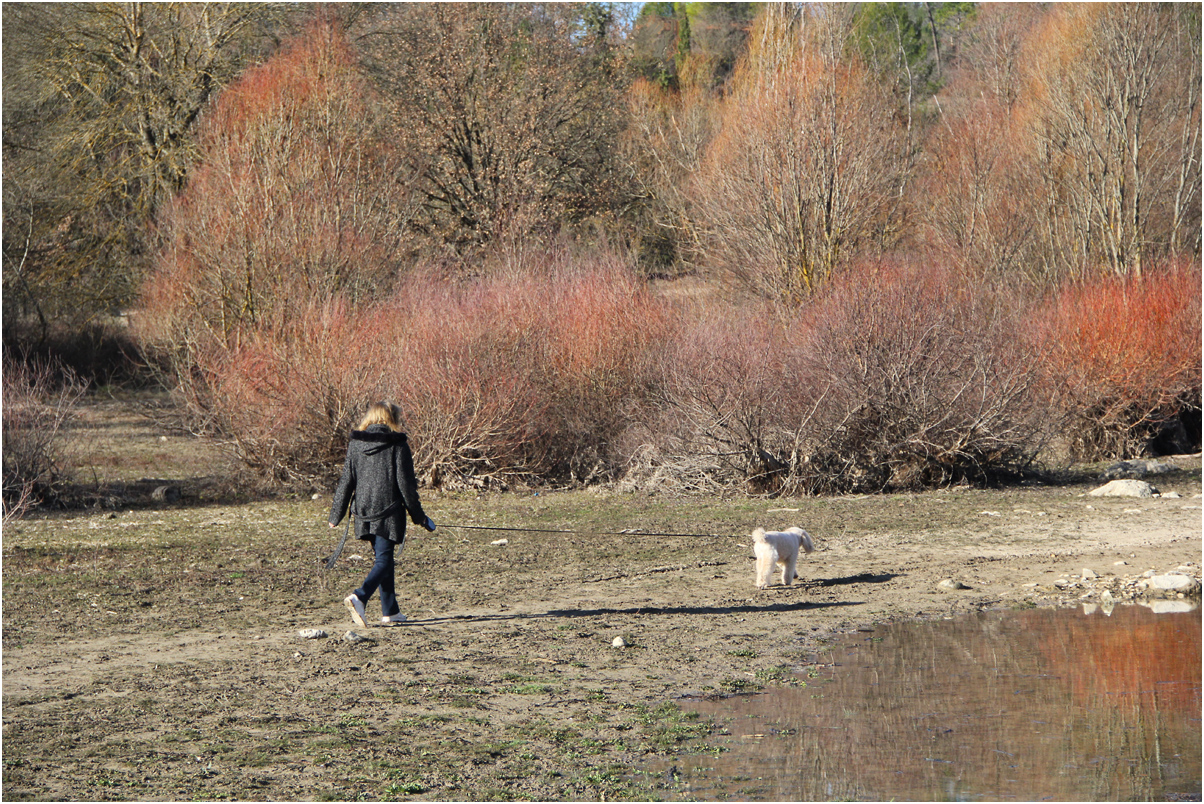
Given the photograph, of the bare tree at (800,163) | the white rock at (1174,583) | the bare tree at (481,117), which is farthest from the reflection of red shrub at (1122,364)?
the bare tree at (481,117)

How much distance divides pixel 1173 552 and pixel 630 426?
7.74m

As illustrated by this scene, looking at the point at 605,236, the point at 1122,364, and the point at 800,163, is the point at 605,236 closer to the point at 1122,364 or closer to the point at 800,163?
the point at 800,163

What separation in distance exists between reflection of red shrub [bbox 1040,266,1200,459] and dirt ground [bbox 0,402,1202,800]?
466 cm

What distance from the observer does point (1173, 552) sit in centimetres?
1068

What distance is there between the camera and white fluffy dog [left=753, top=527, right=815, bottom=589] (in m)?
9.30

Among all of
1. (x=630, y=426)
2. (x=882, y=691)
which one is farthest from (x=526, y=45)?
(x=882, y=691)

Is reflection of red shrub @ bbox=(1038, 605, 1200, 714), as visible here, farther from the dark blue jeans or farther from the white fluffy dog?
the dark blue jeans

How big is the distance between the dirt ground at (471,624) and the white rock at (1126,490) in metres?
0.30

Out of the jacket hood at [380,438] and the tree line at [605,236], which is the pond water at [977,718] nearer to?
the jacket hood at [380,438]

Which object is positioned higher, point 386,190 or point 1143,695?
point 386,190

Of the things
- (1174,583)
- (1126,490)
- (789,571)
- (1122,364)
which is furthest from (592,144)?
(1174,583)

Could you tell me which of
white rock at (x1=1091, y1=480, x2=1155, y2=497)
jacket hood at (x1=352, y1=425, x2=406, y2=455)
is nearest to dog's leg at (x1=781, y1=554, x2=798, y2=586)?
jacket hood at (x1=352, y1=425, x2=406, y2=455)

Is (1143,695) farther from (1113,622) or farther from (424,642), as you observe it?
(424,642)

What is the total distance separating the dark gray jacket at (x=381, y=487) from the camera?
8070 mm
